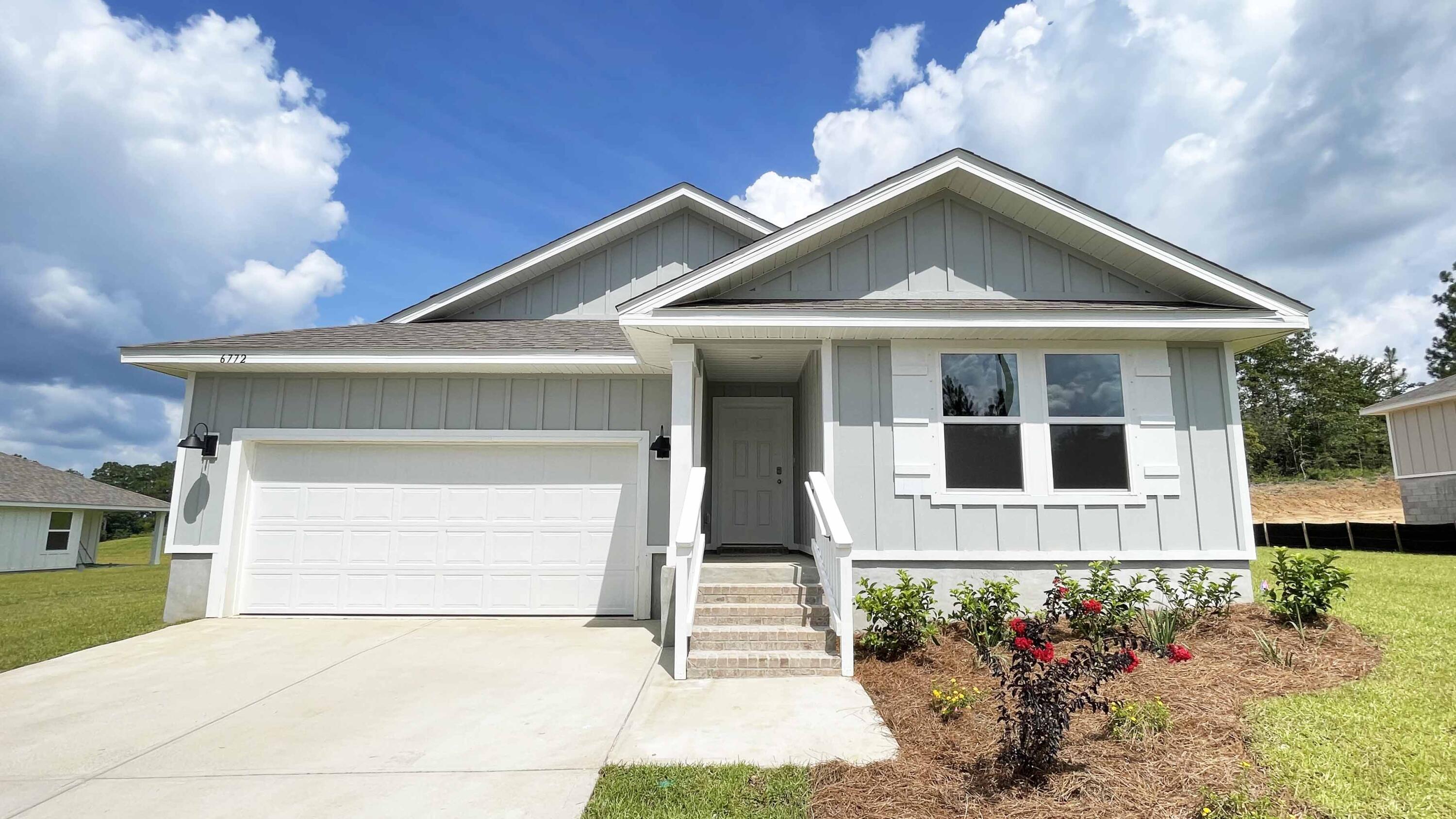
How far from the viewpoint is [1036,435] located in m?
6.70

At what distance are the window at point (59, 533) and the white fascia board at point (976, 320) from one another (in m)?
28.0

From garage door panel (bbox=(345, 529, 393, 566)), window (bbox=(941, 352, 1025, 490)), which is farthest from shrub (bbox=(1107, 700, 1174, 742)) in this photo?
garage door panel (bbox=(345, 529, 393, 566))

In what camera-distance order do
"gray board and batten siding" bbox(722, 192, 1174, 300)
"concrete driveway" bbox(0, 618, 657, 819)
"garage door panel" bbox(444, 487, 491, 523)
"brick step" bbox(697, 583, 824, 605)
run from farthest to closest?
"garage door panel" bbox(444, 487, 491, 523)
"gray board and batten siding" bbox(722, 192, 1174, 300)
"brick step" bbox(697, 583, 824, 605)
"concrete driveway" bbox(0, 618, 657, 819)

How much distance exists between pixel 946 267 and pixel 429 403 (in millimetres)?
6466

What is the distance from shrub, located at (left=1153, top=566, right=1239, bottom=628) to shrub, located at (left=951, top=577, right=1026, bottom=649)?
1433 millimetres

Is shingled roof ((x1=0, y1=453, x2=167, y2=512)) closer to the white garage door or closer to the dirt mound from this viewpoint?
the white garage door

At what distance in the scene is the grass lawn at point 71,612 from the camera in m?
6.81

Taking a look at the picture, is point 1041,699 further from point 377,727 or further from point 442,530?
point 442,530

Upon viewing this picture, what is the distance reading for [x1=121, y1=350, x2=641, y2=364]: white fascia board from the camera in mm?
7754

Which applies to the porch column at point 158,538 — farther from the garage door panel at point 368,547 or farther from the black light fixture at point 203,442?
the garage door panel at point 368,547

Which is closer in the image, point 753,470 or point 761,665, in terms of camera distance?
point 761,665

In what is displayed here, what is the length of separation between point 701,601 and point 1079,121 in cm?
1058

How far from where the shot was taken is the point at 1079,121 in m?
11.2

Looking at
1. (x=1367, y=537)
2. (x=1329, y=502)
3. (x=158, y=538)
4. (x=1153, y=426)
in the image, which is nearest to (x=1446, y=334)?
(x=1329, y=502)
